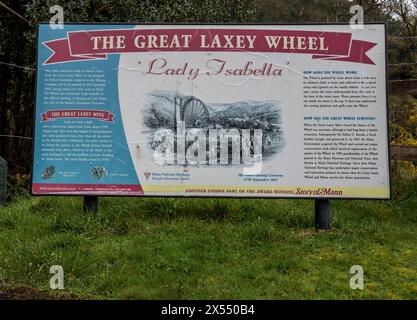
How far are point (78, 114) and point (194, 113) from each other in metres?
1.50

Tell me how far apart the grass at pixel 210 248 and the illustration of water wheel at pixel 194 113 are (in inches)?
48.6

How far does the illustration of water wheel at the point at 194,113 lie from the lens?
6957 mm

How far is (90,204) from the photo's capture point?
7086mm

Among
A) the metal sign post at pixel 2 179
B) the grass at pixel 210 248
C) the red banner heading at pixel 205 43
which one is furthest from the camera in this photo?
the metal sign post at pixel 2 179

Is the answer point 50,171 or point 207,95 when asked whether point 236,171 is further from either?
point 50,171

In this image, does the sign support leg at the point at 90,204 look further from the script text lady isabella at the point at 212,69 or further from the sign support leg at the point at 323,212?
the sign support leg at the point at 323,212

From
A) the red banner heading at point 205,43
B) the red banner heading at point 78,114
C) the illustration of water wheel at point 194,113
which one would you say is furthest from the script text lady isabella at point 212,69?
the red banner heading at point 78,114

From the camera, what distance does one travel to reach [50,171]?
6.96m

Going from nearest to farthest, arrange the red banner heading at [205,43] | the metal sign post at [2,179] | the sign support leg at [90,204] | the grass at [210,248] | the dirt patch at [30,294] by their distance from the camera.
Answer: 1. the dirt patch at [30,294]
2. the grass at [210,248]
3. the red banner heading at [205,43]
4. the sign support leg at [90,204]
5. the metal sign post at [2,179]

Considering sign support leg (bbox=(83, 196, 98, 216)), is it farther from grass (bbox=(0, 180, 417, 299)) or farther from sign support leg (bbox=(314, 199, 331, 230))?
sign support leg (bbox=(314, 199, 331, 230))

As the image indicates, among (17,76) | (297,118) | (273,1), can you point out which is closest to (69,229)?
(297,118)

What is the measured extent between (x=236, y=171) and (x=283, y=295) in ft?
7.23

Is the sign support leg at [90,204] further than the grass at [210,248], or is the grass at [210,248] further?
the sign support leg at [90,204]

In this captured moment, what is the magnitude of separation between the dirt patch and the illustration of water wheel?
9.16 ft
